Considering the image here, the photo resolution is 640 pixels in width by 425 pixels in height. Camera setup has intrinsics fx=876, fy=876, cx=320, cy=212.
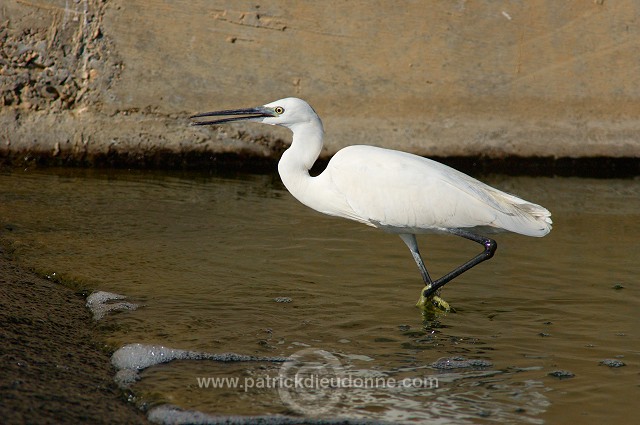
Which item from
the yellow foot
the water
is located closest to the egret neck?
the water

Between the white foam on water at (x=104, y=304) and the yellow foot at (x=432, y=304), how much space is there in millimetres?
1603

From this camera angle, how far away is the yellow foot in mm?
5008

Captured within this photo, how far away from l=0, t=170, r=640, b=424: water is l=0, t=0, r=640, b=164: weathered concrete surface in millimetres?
568

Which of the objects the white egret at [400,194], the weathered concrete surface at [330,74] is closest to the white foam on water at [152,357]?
the white egret at [400,194]

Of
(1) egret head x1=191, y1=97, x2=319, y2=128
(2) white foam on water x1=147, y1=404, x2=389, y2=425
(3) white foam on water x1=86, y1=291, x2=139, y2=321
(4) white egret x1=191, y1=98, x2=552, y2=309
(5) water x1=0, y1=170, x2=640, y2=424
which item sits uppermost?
(1) egret head x1=191, y1=97, x2=319, y2=128

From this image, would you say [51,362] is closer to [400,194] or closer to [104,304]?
[104,304]

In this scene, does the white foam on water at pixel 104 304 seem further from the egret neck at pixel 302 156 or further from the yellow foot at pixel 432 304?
the yellow foot at pixel 432 304

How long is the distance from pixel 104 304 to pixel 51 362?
0.96m

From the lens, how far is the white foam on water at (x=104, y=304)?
4.53 metres

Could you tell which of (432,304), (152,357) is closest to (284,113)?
(432,304)

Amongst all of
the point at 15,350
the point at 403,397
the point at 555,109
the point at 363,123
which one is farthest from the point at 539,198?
the point at 15,350

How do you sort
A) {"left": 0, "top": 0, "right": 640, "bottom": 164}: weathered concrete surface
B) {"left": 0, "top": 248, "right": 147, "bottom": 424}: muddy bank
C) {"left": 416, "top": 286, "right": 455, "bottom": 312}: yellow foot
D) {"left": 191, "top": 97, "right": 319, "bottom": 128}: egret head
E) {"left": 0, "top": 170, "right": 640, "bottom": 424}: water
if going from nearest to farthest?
{"left": 0, "top": 248, "right": 147, "bottom": 424}: muddy bank
{"left": 0, "top": 170, "right": 640, "bottom": 424}: water
{"left": 416, "top": 286, "right": 455, "bottom": 312}: yellow foot
{"left": 191, "top": 97, "right": 319, "bottom": 128}: egret head
{"left": 0, "top": 0, "right": 640, "bottom": 164}: weathered concrete surface

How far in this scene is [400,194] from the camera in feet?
16.8

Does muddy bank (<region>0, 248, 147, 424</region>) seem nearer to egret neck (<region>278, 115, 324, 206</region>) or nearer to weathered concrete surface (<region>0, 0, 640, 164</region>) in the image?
egret neck (<region>278, 115, 324, 206</region>)
